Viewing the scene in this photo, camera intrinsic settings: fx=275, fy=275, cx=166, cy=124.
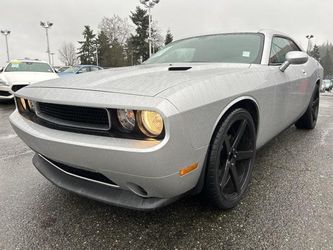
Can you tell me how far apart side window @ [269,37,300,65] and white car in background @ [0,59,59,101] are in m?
5.93

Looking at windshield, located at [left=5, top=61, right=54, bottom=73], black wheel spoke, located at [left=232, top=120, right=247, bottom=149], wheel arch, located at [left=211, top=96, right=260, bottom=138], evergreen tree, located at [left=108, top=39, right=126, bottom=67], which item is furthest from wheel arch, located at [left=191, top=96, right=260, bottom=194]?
evergreen tree, located at [left=108, top=39, right=126, bottom=67]

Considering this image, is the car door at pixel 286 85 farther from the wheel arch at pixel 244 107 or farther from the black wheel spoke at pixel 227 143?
the black wheel spoke at pixel 227 143

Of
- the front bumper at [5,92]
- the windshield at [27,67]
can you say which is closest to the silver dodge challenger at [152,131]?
the front bumper at [5,92]

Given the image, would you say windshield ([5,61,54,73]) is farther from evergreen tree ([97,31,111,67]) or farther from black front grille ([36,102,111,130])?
evergreen tree ([97,31,111,67])

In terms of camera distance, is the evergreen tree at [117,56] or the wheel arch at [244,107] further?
the evergreen tree at [117,56]

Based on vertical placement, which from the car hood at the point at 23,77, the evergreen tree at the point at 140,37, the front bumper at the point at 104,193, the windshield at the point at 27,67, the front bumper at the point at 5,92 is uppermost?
the evergreen tree at the point at 140,37

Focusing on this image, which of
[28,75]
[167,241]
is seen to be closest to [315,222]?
[167,241]

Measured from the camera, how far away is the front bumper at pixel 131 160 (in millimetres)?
1346

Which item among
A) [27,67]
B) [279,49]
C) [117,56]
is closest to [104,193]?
[279,49]

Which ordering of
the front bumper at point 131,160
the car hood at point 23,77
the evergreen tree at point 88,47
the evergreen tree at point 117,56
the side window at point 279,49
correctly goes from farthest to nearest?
the evergreen tree at point 88,47 → the evergreen tree at point 117,56 → the car hood at point 23,77 → the side window at point 279,49 → the front bumper at point 131,160

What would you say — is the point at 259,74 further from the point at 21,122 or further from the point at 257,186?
the point at 21,122

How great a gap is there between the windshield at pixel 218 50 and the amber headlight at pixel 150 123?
1.34 m

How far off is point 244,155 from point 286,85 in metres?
0.94

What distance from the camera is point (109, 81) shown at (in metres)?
1.73
